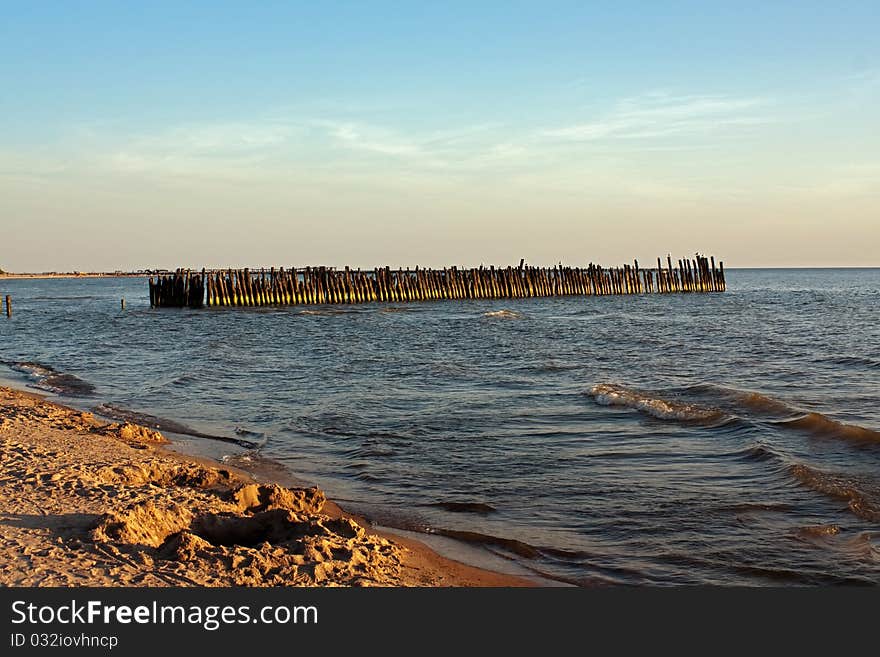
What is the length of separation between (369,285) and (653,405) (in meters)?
36.2

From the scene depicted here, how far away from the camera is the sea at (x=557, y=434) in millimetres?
6926

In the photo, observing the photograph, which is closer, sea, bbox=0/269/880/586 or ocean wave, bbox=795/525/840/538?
sea, bbox=0/269/880/586

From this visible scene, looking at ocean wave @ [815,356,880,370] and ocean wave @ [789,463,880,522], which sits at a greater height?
ocean wave @ [815,356,880,370]

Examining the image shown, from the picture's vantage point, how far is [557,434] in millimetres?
11383

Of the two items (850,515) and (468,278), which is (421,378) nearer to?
(850,515)

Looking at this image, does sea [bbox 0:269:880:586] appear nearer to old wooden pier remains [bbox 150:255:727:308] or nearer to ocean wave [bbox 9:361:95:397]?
ocean wave [bbox 9:361:95:397]

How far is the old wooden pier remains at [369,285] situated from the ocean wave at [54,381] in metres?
23.4

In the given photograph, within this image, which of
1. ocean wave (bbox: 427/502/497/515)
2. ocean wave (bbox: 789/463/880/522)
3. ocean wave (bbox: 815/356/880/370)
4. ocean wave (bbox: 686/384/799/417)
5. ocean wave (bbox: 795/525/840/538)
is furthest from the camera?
ocean wave (bbox: 815/356/880/370)

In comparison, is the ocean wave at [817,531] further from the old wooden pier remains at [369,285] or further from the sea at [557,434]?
the old wooden pier remains at [369,285]

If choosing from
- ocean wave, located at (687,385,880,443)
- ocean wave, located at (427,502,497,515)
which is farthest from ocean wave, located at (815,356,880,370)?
ocean wave, located at (427,502,497,515)

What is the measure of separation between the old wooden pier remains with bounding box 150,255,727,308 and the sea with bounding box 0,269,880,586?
18.2 m

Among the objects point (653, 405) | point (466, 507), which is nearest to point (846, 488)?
point (466, 507)

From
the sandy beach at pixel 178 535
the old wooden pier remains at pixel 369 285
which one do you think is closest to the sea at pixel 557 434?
the sandy beach at pixel 178 535

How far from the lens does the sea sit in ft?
22.7
